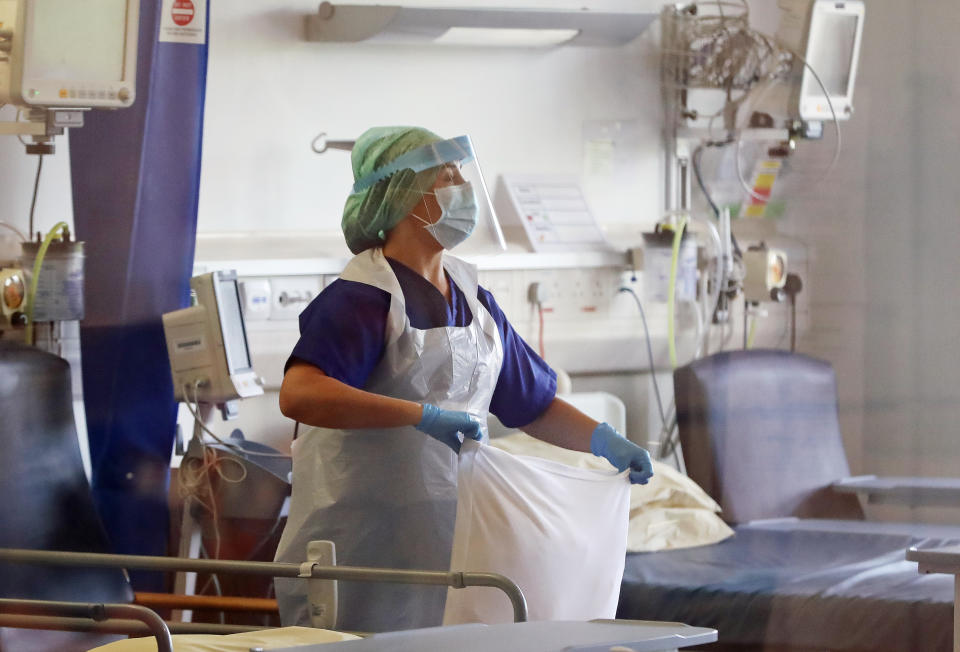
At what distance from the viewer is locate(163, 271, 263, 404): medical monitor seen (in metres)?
2.51

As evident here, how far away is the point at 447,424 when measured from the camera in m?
1.90

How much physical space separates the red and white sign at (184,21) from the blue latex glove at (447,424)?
114cm

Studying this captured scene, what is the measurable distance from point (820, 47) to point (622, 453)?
1.42m

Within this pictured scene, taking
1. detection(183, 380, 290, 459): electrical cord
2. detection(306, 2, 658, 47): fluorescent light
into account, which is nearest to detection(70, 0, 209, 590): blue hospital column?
detection(183, 380, 290, 459): electrical cord

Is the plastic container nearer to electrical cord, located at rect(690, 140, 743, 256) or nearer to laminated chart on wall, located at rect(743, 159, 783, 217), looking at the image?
laminated chart on wall, located at rect(743, 159, 783, 217)

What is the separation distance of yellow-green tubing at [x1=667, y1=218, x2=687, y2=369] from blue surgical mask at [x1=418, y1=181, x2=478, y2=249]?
1.42m

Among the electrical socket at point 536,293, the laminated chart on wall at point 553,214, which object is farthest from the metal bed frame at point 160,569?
the laminated chart on wall at point 553,214

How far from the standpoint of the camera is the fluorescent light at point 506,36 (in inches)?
122

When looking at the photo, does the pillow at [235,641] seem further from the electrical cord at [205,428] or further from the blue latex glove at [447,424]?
the electrical cord at [205,428]

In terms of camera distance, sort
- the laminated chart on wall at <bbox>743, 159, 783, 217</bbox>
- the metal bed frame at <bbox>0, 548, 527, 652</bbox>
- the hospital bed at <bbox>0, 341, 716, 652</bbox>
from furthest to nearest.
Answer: the laminated chart on wall at <bbox>743, 159, 783, 217</bbox>
the hospital bed at <bbox>0, 341, 716, 652</bbox>
the metal bed frame at <bbox>0, 548, 527, 652</bbox>

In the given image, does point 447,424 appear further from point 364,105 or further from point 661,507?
point 364,105

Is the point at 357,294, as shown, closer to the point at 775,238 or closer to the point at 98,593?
the point at 98,593

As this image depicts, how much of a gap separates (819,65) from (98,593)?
202 cm

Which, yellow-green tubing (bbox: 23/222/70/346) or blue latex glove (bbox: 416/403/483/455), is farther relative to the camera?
yellow-green tubing (bbox: 23/222/70/346)
